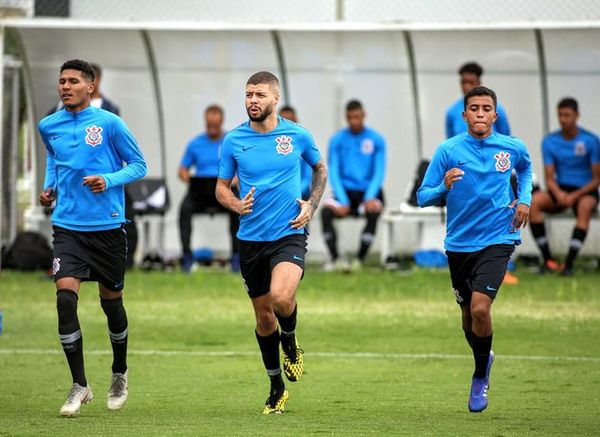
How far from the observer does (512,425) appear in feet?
27.3

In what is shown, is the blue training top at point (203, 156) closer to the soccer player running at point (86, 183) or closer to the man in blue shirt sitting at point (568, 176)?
the man in blue shirt sitting at point (568, 176)

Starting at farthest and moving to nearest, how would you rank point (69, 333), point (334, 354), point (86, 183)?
1. point (334, 354)
2. point (86, 183)
3. point (69, 333)

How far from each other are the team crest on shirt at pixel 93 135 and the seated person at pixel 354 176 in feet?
34.5

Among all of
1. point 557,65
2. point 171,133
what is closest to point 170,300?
point 171,133

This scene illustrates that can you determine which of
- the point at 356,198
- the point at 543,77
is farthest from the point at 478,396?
the point at 543,77

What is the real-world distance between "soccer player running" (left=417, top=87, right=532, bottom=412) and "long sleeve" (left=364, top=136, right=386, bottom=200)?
1022 centimetres

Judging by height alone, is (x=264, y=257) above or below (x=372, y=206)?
above

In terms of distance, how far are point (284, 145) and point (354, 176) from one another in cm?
1075

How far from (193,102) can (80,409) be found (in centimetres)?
1354

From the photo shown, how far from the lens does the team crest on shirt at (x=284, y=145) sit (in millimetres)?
9016

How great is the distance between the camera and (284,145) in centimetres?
902

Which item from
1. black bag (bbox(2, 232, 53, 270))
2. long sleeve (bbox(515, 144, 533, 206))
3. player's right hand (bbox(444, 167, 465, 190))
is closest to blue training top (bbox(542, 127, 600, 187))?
black bag (bbox(2, 232, 53, 270))

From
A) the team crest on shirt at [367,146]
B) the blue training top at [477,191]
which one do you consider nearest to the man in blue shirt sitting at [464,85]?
the team crest on shirt at [367,146]

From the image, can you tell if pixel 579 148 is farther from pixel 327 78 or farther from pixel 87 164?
pixel 87 164
